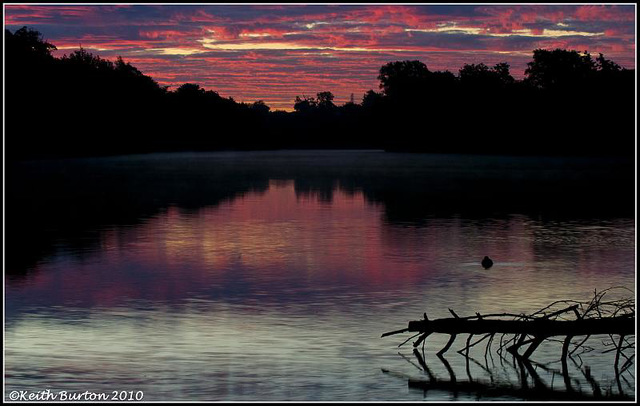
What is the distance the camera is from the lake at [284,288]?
45.1 feet

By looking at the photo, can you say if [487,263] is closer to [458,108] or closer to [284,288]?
[284,288]

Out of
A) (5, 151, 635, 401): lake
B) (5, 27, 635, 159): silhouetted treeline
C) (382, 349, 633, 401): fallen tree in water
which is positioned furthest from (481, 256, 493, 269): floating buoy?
(5, 27, 635, 159): silhouetted treeline

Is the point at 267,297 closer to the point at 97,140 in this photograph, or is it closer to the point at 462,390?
the point at 462,390

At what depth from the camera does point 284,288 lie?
21.3 meters

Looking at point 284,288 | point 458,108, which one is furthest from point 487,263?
point 458,108

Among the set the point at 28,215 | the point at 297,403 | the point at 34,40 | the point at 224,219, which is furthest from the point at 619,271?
the point at 34,40

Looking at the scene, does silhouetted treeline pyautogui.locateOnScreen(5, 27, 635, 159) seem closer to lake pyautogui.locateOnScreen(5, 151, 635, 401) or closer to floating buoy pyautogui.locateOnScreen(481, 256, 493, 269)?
lake pyautogui.locateOnScreen(5, 151, 635, 401)

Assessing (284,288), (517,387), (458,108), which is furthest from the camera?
(458,108)

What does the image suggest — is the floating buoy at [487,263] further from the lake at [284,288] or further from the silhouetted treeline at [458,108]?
the silhouetted treeline at [458,108]

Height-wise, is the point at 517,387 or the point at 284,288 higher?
the point at 517,387

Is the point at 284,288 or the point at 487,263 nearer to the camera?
the point at 284,288

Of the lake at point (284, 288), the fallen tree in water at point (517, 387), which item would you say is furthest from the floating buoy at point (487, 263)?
the fallen tree in water at point (517, 387)

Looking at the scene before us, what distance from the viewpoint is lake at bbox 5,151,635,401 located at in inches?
542

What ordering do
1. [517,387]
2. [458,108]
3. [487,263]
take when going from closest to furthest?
[517,387] → [487,263] → [458,108]
